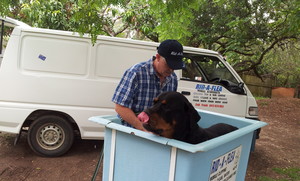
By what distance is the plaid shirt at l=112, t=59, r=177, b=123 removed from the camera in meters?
1.99

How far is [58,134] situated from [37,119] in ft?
1.33

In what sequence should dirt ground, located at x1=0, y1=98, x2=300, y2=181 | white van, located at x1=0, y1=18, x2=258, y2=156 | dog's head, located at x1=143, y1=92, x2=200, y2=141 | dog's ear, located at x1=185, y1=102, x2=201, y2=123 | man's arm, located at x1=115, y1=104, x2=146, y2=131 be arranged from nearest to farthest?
dog's head, located at x1=143, y1=92, x2=200, y2=141, dog's ear, located at x1=185, y1=102, x2=201, y2=123, man's arm, located at x1=115, y1=104, x2=146, y2=131, dirt ground, located at x1=0, y1=98, x2=300, y2=181, white van, located at x1=0, y1=18, x2=258, y2=156

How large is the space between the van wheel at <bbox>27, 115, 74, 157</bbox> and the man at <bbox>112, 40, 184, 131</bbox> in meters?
2.32

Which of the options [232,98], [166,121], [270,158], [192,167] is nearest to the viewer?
[192,167]

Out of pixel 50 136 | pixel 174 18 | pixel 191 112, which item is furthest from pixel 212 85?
pixel 50 136

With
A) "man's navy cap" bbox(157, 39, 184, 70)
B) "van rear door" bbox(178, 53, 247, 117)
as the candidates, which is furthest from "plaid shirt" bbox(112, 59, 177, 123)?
"van rear door" bbox(178, 53, 247, 117)

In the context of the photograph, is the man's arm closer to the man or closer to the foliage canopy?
the man

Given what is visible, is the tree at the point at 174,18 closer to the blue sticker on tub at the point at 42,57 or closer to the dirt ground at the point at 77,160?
the blue sticker on tub at the point at 42,57

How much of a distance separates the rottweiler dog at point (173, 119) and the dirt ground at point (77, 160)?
2302mm

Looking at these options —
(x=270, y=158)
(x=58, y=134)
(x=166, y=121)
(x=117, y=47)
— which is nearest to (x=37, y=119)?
(x=58, y=134)

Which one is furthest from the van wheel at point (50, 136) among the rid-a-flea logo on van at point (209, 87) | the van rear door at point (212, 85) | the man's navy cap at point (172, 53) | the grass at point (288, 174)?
the grass at point (288, 174)

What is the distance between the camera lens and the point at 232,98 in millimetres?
4406

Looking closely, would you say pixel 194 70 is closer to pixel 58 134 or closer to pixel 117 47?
pixel 117 47

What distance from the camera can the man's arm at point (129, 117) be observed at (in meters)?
1.83
